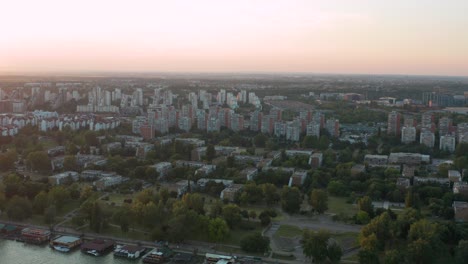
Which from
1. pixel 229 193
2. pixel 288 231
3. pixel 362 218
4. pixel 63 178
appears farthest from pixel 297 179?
pixel 63 178

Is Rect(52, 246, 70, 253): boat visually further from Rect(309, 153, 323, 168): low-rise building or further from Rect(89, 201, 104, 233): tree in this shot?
Rect(309, 153, 323, 168): low-rise building

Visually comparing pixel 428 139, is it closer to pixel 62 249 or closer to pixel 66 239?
pixel 66 239

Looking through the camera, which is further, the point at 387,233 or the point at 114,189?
the point at 114,189

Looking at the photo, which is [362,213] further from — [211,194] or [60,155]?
[60,155]

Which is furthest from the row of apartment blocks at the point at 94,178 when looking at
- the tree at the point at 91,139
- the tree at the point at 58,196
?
the tree at the point at 91,139

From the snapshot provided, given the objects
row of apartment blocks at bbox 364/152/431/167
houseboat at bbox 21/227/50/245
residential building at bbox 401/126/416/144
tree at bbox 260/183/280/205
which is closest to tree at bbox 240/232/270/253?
tree at bbox 260/183/280/205

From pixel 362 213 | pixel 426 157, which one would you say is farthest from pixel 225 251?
pixel 426 157
